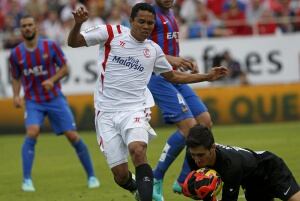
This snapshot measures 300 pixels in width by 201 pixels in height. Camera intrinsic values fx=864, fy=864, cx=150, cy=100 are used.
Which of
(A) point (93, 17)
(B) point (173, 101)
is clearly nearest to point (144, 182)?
(B) point (173, 101)

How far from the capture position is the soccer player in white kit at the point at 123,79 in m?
8.86

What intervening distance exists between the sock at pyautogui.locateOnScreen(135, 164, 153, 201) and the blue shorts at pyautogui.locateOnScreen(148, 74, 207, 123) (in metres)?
1.87

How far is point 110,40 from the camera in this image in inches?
355

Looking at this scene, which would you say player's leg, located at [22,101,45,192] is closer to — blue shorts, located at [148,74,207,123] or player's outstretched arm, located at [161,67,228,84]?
blue shorts, located at [148,74,207,123]

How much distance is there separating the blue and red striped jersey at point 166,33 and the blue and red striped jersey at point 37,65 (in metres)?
2.21

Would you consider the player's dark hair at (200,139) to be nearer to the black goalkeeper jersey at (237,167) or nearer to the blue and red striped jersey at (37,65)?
the black goalkeeper jersey at (237,167)

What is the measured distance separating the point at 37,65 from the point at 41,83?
263 mm

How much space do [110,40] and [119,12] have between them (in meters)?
12.5

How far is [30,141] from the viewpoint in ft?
39.0

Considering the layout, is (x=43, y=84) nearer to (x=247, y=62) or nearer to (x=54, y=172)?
(x=54, y=172)

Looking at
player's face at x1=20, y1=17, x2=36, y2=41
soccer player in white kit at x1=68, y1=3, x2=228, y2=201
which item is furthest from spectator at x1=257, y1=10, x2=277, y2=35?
soccer player in white kit at x1=68, y1=3, x2=228, y2=201

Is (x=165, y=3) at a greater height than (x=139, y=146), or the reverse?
(x=165, y=3)

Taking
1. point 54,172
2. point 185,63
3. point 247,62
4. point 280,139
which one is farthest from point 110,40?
point 247,62

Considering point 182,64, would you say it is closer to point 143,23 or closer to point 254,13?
point 143,23
